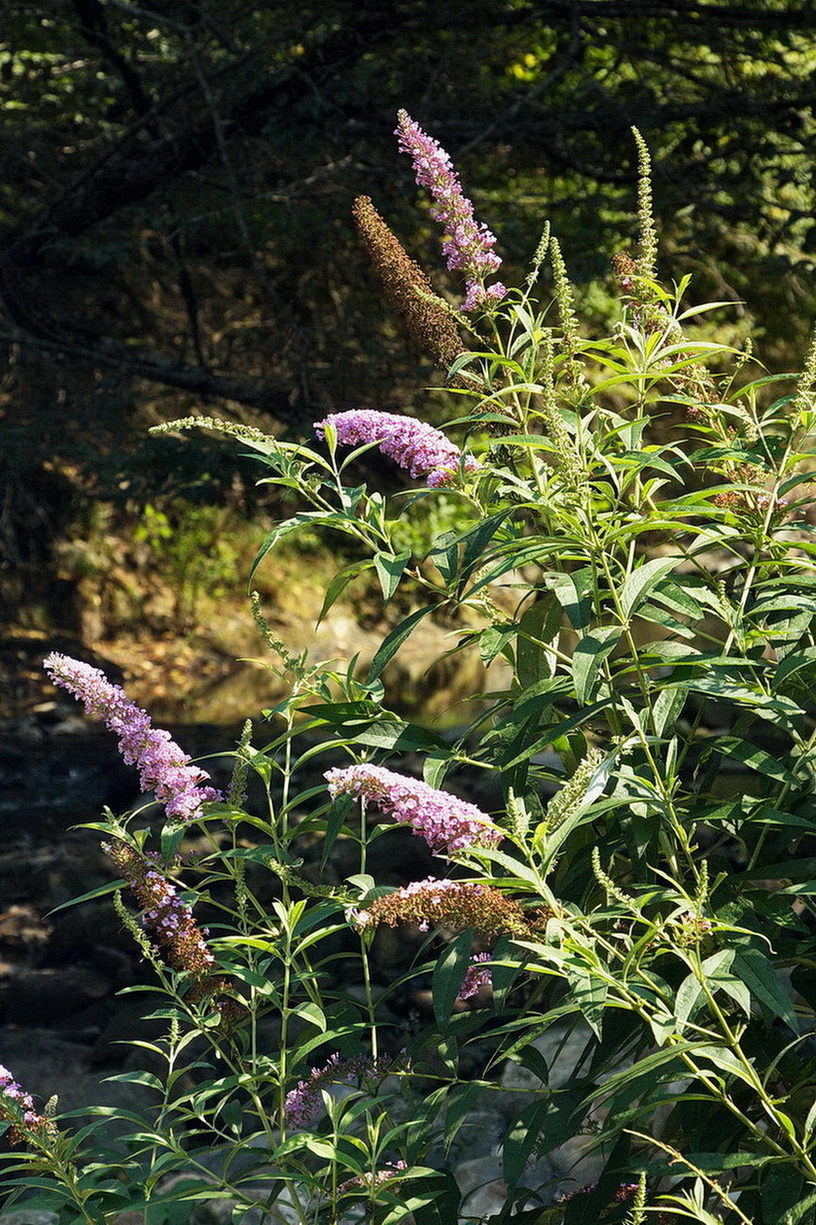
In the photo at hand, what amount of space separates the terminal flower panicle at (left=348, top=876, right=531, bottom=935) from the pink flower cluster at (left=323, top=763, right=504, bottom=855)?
2.1 inches

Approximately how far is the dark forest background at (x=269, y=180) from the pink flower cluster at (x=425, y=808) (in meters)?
4.70

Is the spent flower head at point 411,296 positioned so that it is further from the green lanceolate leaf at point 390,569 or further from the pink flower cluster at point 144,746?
the pink flower cluster at point 144,746

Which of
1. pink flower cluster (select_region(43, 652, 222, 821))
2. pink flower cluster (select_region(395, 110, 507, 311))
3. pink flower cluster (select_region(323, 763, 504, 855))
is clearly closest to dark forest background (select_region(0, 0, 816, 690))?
pink flower cluster (select_region(395, 110, 507, 311))

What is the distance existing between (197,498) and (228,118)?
188 cm

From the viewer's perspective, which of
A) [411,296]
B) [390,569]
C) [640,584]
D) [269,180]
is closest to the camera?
[640,584]

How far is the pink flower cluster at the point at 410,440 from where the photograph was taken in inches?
70.6

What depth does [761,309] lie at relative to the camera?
30.8 feet

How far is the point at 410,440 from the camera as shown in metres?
1.82

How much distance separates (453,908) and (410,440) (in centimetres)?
74

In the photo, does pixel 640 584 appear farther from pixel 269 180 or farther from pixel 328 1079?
pixel 269 180

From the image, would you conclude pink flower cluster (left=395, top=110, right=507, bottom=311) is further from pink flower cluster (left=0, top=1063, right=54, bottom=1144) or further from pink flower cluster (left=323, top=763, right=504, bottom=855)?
pink flower cluster (left=0, top=1063, right=54, bottom=1144)

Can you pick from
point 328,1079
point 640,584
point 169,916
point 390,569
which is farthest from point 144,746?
point 640,584

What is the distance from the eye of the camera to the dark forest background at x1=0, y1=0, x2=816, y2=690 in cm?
618

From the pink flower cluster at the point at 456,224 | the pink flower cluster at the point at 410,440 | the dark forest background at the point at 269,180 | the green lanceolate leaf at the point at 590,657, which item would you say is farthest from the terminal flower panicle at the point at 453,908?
the dark forest background at the point at 269,180
